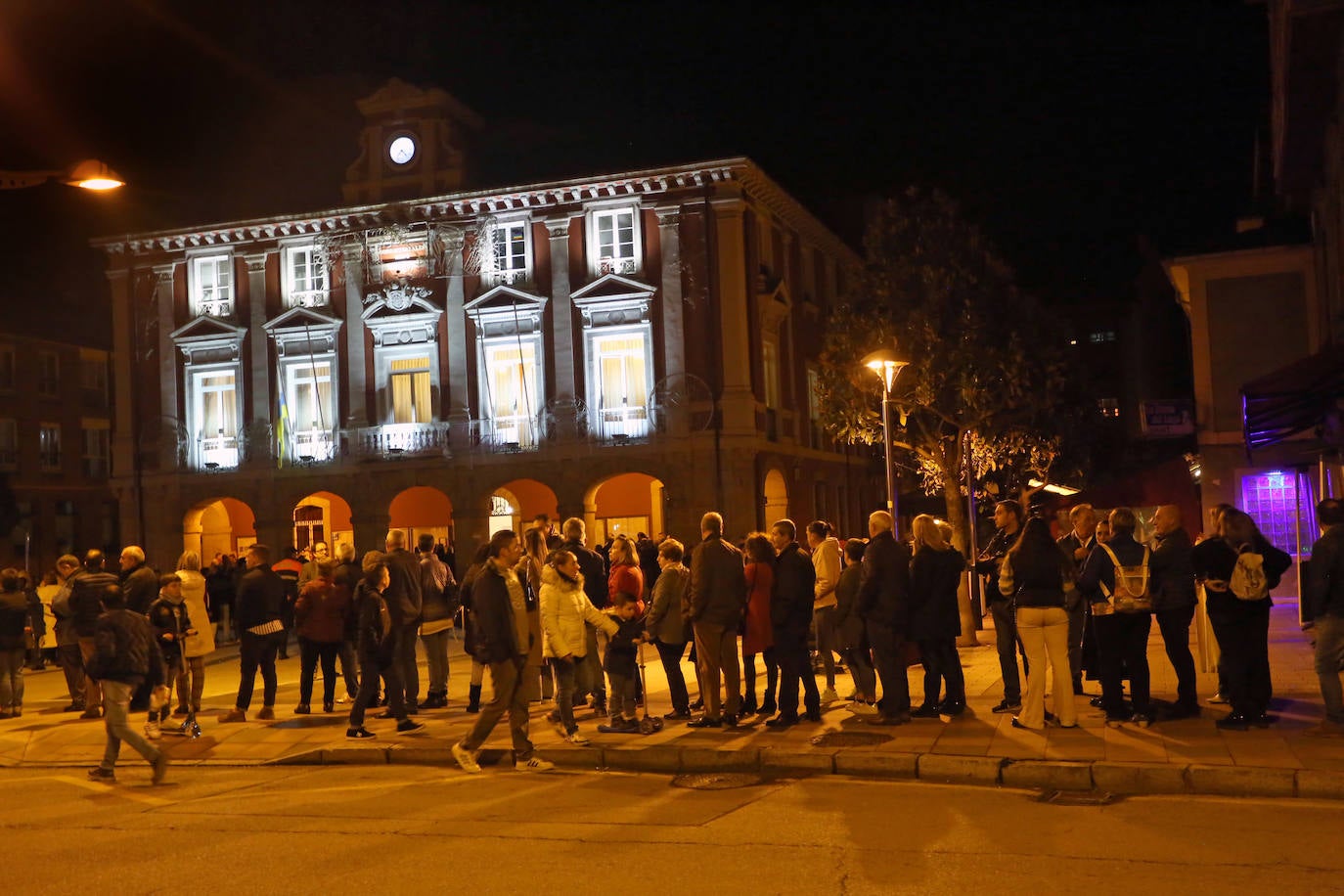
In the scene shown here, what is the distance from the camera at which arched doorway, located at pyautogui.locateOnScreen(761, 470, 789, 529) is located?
34.4 metres

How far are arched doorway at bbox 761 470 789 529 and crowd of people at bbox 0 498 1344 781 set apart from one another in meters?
20.5

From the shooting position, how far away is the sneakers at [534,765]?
422 inches

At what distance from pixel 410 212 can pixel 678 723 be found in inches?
958

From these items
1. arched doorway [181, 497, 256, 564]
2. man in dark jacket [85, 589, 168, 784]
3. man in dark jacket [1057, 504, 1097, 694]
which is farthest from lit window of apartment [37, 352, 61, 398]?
man in dark jacket [1057, 504, 1097, 694]

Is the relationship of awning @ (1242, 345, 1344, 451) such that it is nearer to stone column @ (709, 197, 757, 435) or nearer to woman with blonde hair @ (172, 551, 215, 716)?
woman with blonde hair @ (172, 551, 215, 716)

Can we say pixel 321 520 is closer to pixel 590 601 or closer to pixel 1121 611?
pixel 590 601

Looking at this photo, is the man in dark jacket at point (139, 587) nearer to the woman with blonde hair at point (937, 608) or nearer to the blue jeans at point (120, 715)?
the blue jeans at point (120, 715)

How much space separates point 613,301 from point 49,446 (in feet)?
90.1

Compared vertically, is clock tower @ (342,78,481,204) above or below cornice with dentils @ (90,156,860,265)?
above

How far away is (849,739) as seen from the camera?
10984 mm

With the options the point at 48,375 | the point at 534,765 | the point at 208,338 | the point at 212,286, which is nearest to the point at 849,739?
the point at 534,765

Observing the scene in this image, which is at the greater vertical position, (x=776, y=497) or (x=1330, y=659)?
(x=776, y=497)

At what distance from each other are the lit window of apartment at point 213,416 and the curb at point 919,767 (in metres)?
25.9

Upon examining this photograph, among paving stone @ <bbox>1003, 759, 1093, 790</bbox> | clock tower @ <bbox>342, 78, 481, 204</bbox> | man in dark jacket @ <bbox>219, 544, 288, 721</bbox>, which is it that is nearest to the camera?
paving stone @ <bbox>1003, 759, 1093, 790</bbox>
